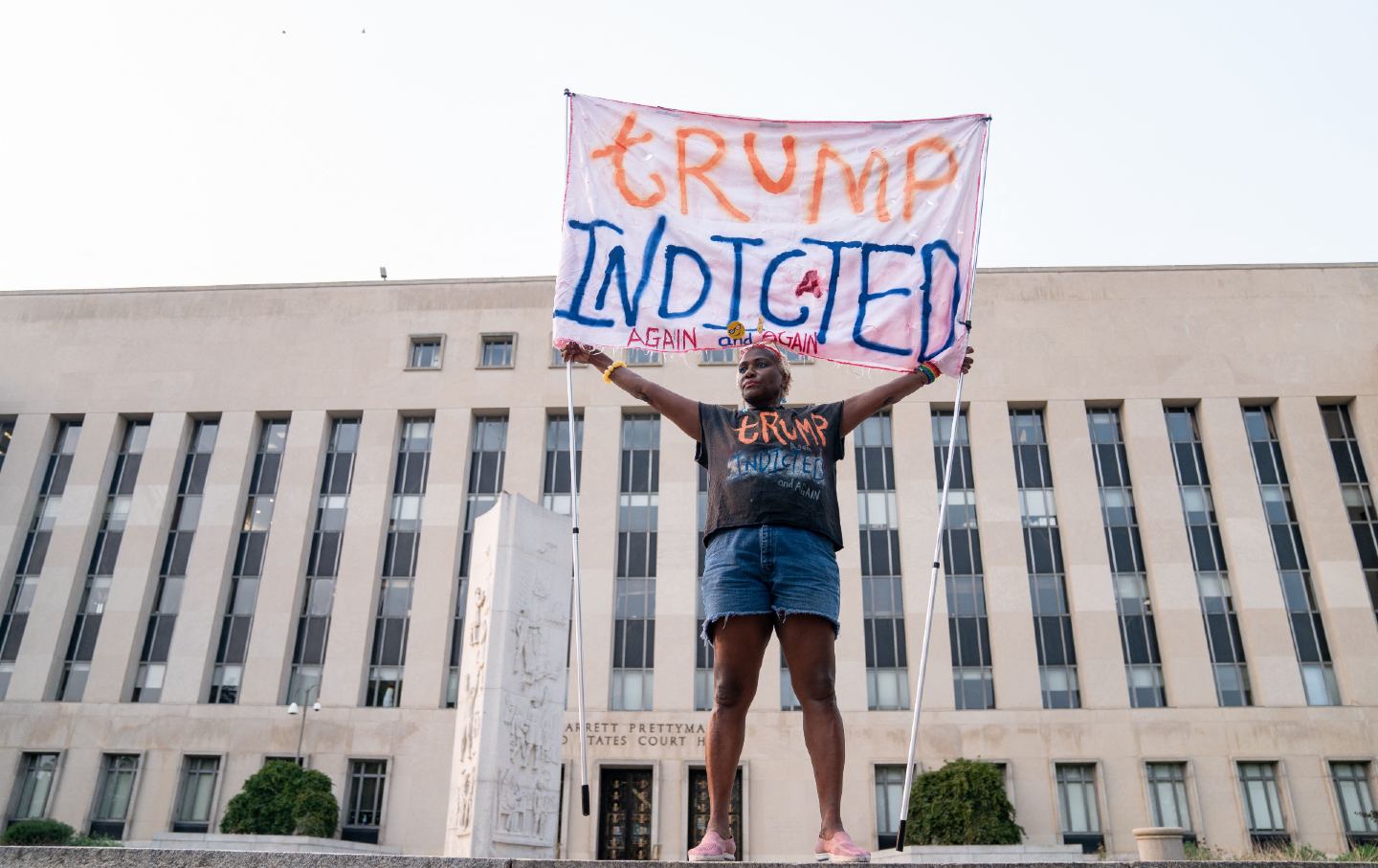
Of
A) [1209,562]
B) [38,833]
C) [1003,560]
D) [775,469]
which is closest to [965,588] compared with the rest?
[1003,560]

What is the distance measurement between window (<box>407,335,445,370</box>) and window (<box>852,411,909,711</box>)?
15.9 m

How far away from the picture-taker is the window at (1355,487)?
112 feet

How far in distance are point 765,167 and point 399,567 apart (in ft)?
A: 101

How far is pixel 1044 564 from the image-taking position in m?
34.9

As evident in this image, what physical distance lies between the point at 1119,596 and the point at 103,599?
114ft

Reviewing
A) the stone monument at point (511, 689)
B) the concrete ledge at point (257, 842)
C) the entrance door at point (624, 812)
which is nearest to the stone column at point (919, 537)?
the entrance door at point (624, 812)

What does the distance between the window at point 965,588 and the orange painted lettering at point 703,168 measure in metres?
26.0

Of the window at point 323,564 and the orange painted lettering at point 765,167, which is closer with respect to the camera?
the orange painted lettering at point 765,167

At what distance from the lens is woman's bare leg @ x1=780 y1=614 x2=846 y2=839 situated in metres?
5.23

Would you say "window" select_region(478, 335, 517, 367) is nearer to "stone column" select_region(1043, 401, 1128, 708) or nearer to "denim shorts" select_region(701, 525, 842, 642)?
"stone column" select_region(1043, 401, 1128, 708)

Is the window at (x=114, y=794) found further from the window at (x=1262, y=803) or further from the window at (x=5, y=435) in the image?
the window at (x=1262, y=803)

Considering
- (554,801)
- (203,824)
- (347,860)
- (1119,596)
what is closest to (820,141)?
(347,860)

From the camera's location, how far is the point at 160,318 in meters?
40.4

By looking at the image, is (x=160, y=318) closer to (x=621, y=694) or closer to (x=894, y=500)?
(x=621, y=694)
